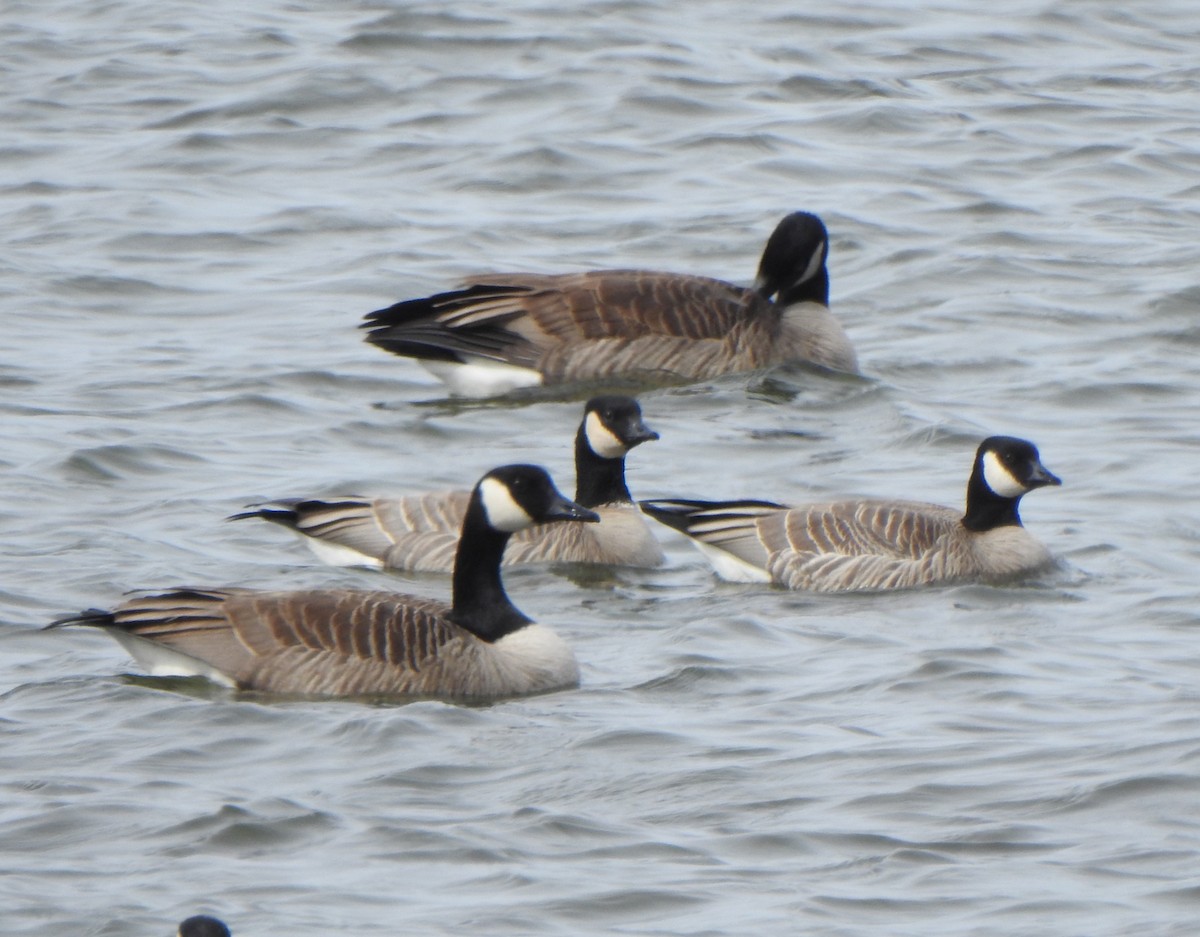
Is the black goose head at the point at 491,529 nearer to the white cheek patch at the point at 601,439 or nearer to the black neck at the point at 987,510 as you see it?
the white cheek patch at the point at 601,439

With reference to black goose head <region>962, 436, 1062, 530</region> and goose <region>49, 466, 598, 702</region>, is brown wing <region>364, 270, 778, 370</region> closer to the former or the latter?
black goose head <region>962, 436, 1062, 530</region>

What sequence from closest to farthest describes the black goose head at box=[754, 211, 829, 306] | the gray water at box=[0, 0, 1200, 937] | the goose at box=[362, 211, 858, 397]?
the gray water at box=[0, 0, 1200, 937] → the goose at box=[362, 211, 858, 397] → the black goose head at box=[754, 211, 829, 306]

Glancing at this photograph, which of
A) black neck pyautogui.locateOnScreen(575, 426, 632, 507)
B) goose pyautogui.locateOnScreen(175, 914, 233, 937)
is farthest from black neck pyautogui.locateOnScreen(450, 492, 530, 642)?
goose pyautogui.locateOnScreen(175, 914, 233, 937)

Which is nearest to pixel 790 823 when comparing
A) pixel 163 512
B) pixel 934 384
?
pixel 163 512

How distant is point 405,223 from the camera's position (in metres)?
19.2

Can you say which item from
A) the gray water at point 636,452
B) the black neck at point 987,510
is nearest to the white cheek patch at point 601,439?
the gray water at point 636,452

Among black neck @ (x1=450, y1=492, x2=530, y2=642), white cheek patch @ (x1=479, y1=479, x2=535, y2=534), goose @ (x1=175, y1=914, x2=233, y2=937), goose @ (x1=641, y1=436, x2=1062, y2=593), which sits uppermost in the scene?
goose @ (x1=175, y1=914, x2=233, y2=937)

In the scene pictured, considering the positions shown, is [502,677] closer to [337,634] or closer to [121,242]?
[337,634]

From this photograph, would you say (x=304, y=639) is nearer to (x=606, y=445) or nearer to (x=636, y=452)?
(x=606, y=445)

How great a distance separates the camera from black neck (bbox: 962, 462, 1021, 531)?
1214 cm

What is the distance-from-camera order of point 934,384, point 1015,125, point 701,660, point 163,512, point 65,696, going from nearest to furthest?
point 65,696, point 701,660, point 163,512, point 934,384, point 1015,125

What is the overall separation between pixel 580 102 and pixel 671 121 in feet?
3.24

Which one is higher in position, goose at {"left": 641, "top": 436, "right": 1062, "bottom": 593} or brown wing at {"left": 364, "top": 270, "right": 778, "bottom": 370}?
brown wing at {"left": 364, "top": 270, "right": 778, "bottom": 370}

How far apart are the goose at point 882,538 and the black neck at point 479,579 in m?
1.86
